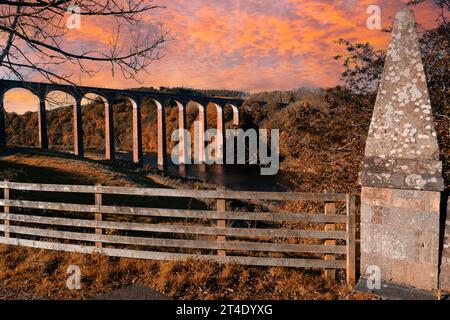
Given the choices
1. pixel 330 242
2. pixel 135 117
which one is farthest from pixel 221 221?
pixel 135 117

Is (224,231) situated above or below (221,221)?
below

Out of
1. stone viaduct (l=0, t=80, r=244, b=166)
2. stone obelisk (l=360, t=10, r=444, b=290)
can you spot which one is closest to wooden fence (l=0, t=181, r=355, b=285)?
stone obelisk (l=360, t=10, r=444, b=290)

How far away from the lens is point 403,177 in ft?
14.3

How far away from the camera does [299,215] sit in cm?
543

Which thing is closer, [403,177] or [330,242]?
[403,177]

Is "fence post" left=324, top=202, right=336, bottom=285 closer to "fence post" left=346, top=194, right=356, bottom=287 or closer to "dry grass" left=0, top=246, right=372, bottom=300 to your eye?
"dry grass" left=0, top=246, right=372, bottom=300

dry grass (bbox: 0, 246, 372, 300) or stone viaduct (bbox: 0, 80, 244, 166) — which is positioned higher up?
stone viaduct (bbox: 0, 80, 244, 166)

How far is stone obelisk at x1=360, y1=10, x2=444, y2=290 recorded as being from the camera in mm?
4289

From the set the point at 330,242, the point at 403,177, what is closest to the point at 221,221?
the point at 330,242

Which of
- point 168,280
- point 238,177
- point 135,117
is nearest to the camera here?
point 168,280

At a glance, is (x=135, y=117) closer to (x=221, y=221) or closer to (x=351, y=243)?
(x=221, y=221)

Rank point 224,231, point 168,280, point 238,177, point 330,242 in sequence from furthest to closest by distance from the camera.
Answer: point 238,177 → point 224,231 → point 330,242 → point 168,280

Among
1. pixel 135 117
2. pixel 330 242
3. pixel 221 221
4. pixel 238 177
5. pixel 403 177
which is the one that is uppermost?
pixel 135 117
